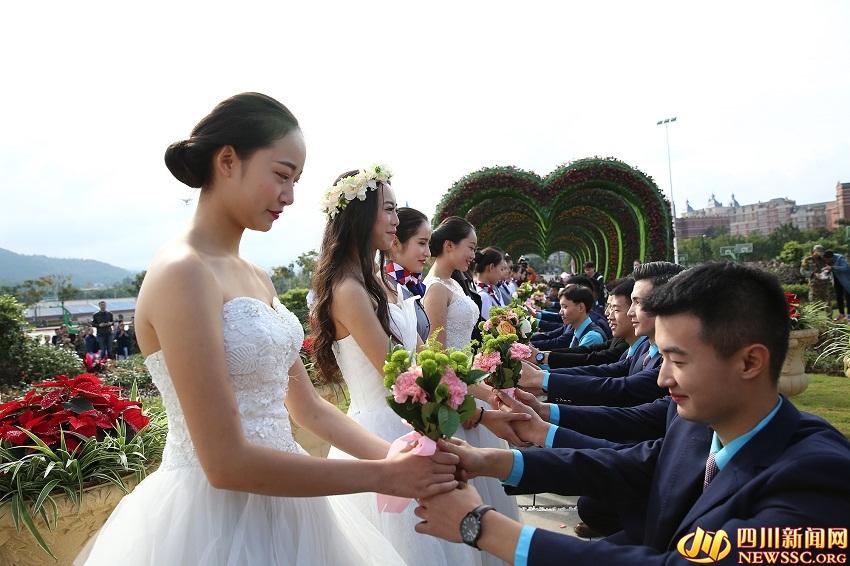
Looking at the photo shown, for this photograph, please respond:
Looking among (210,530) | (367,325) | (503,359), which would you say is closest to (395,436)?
(367,325)

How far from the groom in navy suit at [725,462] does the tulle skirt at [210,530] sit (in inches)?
14.7

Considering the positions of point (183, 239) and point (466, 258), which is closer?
point (183, 239)

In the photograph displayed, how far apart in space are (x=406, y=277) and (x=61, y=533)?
9.65ft

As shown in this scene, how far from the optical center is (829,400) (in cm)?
841

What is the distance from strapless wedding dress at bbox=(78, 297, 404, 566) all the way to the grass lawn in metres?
6.80

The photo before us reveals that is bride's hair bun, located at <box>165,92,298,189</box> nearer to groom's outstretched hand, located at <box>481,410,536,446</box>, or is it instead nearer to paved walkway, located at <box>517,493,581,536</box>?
groom's outstretched hand, located at <box>481,410,536,446</box>

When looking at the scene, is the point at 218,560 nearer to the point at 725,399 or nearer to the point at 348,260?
the point at 725,399

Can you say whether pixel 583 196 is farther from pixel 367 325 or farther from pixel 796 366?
pixel 367 325

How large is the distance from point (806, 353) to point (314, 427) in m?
11.1

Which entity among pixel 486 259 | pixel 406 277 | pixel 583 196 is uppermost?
pixel 583 196

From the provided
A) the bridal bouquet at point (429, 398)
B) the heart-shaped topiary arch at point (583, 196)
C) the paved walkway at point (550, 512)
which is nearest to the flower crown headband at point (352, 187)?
the bridal bouquet at point (429, 398)

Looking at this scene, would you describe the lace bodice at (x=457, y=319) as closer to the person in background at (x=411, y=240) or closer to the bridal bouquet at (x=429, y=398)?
the person in background at (x=411, y=240)

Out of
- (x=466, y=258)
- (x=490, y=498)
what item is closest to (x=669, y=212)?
(x=466, y=258)

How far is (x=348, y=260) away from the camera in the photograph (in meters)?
3.35
